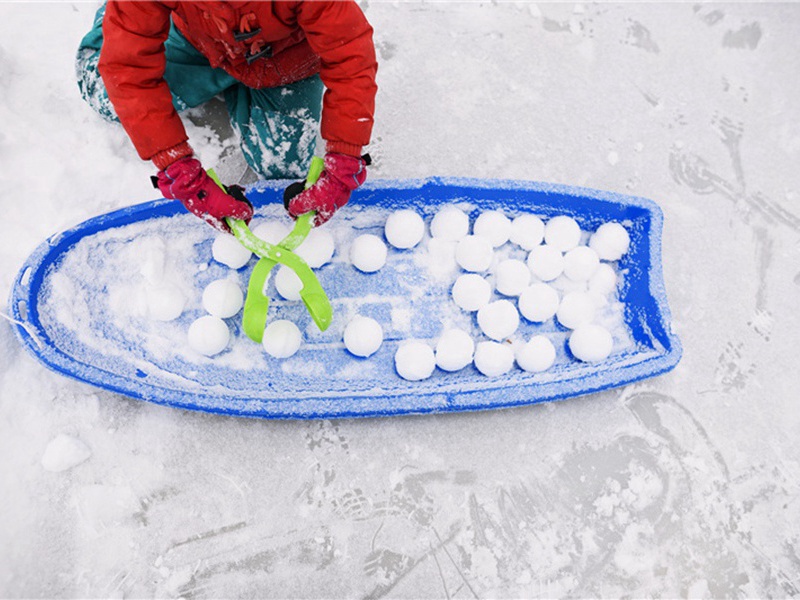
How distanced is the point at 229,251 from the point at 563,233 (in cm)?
61

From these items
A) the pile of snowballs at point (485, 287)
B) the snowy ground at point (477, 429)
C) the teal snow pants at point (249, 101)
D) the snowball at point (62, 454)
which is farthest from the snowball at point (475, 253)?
the snowball at point (62, 454)

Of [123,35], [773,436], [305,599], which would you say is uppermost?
[123,35]

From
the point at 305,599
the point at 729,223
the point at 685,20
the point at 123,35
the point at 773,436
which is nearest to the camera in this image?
the point at 123,35

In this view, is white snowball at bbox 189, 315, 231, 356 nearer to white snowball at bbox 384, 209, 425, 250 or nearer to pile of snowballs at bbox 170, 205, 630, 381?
pile of snowballs at bbox 170, 205, 630, 381

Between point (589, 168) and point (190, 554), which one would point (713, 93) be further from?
point (190, 554)

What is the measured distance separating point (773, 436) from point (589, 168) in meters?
0.65

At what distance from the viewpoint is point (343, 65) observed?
92cm

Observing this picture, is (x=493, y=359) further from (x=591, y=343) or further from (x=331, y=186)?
(x=331, y=186)

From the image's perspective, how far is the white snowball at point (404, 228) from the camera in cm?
115

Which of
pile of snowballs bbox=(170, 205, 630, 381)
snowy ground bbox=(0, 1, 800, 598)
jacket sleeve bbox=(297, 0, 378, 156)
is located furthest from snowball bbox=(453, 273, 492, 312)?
jacket sleeve bbox=(297, 0, 378, 156)

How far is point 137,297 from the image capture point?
112 cm

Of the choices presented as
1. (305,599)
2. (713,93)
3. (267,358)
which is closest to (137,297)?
(267,358)

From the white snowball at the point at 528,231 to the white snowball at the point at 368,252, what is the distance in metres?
0.25

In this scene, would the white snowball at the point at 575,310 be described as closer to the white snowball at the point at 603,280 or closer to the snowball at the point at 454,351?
the white snowball at the point at 603,280
